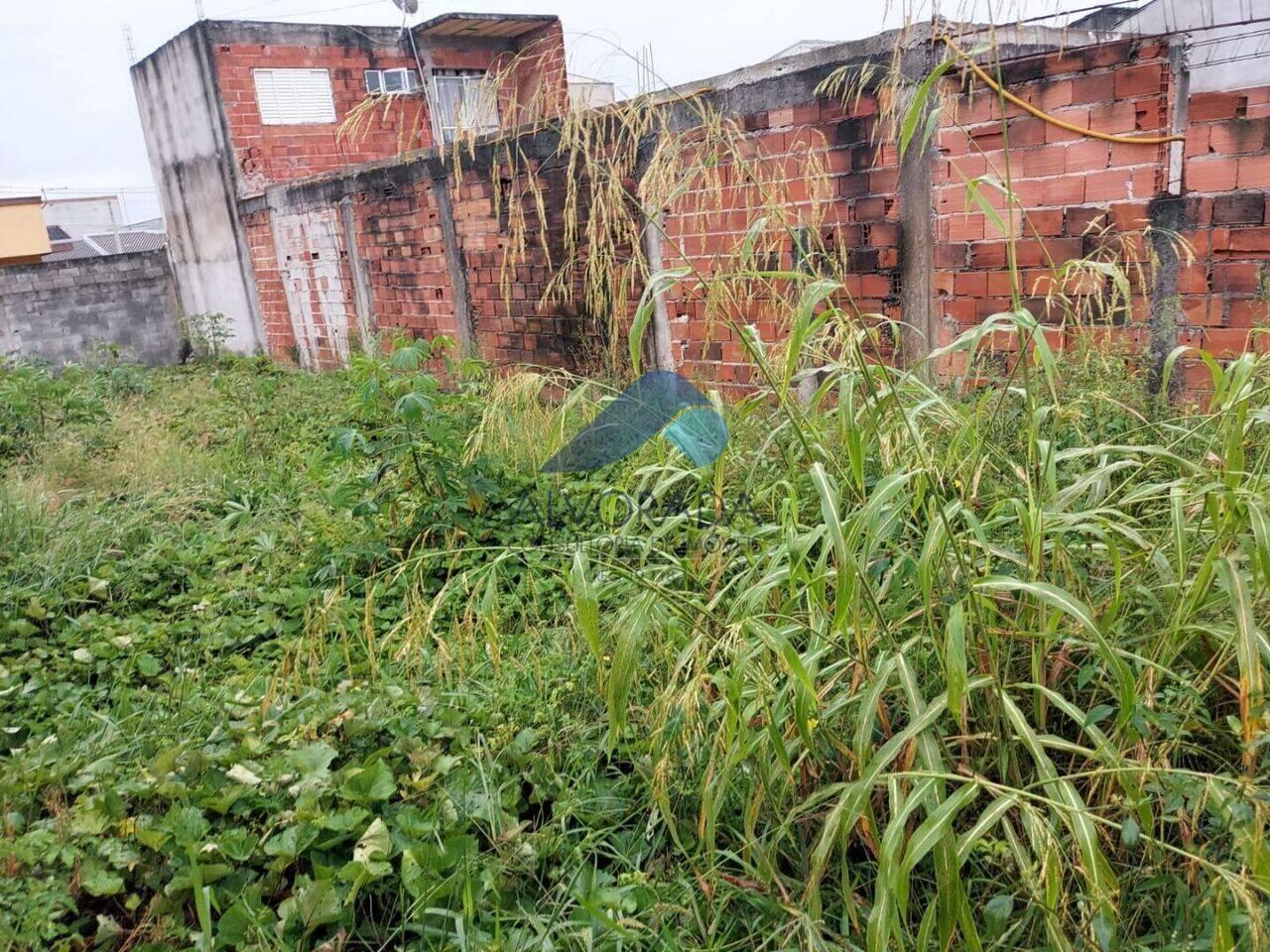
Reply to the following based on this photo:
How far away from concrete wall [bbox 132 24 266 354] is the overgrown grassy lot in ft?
29.6

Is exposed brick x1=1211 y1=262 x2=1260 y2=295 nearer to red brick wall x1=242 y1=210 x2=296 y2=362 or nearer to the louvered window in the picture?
red brick wall x1=242 y1=210 x2=296 y2=362

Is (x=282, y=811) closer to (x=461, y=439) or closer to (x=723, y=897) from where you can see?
(x=723, y=897)

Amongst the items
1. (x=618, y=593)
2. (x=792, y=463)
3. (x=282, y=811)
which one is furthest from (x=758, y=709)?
(x=282, y=811)

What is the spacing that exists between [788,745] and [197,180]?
1177 centimetres

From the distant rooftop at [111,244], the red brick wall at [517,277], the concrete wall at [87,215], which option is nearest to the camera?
the red brick wall at [517,277]

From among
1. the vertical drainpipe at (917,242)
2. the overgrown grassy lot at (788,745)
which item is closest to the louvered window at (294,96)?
the vertical drainpipe at (917,242)

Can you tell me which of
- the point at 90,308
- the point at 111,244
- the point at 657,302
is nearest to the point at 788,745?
the point at 657,302

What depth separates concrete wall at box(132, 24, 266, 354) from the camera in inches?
412

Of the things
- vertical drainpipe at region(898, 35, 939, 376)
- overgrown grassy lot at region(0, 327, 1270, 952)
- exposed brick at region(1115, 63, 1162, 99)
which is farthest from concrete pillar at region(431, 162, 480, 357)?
exposed brick at region(1115, 63, 1162, 99)

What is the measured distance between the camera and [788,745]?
5.42 ft

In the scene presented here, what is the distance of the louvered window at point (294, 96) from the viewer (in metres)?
10.8

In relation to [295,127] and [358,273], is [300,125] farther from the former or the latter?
[358,273]

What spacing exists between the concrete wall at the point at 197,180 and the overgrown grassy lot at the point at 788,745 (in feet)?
29.6

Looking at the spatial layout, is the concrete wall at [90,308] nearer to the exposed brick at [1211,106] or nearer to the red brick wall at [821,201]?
the red brick wall at [821,201]
